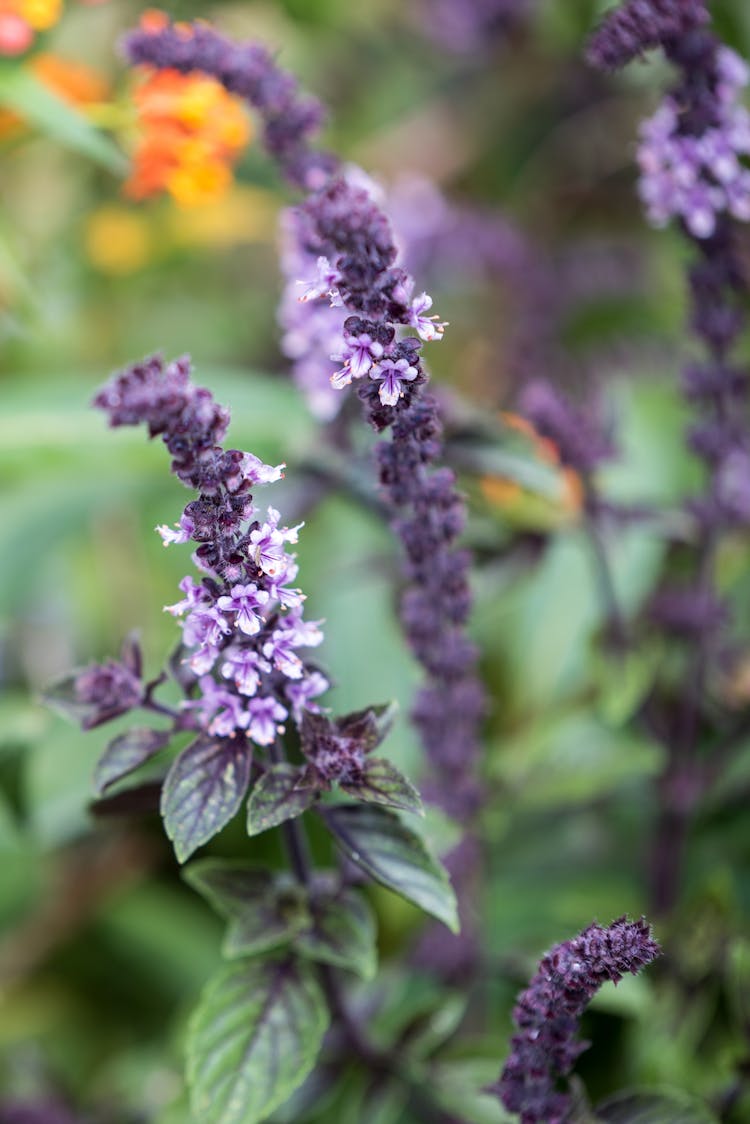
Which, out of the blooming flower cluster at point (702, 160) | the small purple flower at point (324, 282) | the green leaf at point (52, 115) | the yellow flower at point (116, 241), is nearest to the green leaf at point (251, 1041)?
the small purple flower at point (324, 282)

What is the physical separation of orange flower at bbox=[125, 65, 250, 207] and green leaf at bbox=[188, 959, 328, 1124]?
0.71 metres

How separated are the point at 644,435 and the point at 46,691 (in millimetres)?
861

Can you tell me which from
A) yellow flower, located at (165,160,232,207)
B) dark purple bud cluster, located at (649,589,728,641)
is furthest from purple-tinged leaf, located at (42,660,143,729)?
yellow flower, located at (165,160,232,207)

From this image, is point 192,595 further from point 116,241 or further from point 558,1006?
point 116,241

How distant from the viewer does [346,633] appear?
1.11 metres

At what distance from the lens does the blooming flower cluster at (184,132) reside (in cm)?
103

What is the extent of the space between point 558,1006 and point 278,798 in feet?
0.48

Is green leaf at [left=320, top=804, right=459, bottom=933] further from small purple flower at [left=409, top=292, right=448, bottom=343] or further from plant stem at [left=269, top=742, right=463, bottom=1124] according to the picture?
small purple flower at [left=409, top=292, right=448, bottom=343]

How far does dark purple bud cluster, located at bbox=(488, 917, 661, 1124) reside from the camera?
1.52 feet

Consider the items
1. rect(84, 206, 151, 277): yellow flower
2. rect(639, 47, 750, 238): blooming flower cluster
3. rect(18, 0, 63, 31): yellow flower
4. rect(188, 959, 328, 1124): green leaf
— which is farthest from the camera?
rect(84, 206, 151, 277): yellow flower

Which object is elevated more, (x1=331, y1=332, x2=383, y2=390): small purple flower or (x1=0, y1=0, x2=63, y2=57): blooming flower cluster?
(x1=0, y1=0, x2=63, y2=57): blooming flower cluster

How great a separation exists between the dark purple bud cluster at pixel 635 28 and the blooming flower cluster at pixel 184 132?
0.49m

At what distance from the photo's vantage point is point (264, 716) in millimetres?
512

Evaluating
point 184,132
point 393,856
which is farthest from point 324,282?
point 184,132
